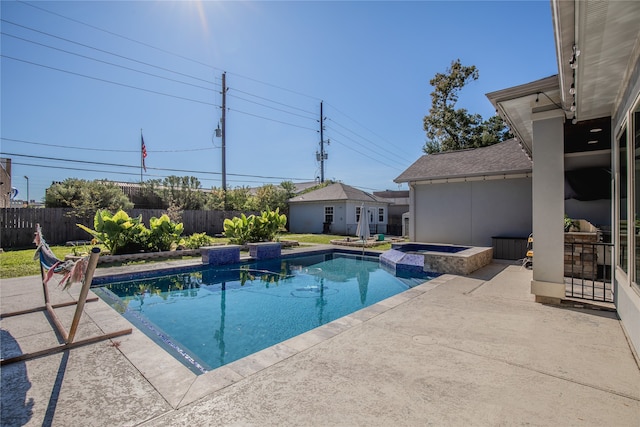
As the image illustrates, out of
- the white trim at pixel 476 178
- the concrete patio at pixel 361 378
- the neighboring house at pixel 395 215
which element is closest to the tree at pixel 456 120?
the neighboring house at pixel 395 215

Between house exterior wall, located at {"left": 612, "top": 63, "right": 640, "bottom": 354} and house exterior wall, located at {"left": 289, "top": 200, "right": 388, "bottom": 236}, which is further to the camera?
house exterior wall, located at {"left": 289, "top": 200, "right": 388, "bottom": 236}

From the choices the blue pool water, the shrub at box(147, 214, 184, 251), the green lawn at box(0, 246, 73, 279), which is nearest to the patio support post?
the blue pool water

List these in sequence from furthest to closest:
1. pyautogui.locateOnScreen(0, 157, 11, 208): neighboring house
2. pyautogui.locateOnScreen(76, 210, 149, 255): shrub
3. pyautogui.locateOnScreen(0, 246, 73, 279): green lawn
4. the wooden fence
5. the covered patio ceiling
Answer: pyautogui.locateOnScreen(0, 157, 11, 208): neighboring house → the wooden fence → pyautogui.locateOnScreen(76, 210, 149, 255): shrub → pyautogui.locateOnScreen(0, 246, 73, 279): green lawn → the covered patio ceiling

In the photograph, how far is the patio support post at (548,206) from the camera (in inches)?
219

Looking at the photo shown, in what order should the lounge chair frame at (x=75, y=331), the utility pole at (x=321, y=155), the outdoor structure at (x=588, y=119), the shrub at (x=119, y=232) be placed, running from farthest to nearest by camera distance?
the utility pole at (x=321, y=155)
the shrub at (x=119, y=232)
the lounge chair frame at (x=75, y=331)
the outdoor structure at (x=588, y=119)

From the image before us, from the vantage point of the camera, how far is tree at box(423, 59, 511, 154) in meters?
26.8

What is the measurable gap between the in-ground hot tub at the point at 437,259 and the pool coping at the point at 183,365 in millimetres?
4489

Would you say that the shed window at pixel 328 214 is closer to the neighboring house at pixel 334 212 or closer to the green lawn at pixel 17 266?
the neighboring house at pixel 334 212

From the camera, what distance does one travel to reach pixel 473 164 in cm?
1273

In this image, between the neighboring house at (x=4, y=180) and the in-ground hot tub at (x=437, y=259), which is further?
the neighboring house at (x=4, y=180)

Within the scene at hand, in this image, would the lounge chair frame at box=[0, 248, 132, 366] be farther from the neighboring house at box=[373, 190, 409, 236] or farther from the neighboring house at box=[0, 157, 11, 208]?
the neighboring house at box=[373, 190, 409, 236]

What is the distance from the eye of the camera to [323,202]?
83.8ft

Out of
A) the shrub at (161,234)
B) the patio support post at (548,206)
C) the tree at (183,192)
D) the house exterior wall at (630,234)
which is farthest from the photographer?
the tree at (183,192)

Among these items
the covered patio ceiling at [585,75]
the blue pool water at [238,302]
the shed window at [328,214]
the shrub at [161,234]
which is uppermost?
the covered patio ceiling at [585,75]
